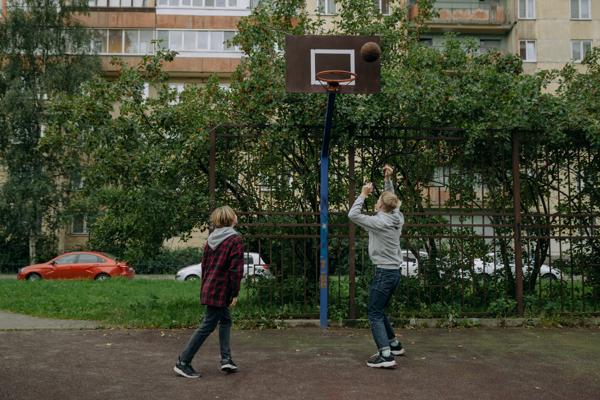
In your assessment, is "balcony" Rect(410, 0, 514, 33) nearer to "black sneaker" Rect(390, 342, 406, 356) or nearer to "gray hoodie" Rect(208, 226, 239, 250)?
"black sneaker" Rect(390, 342, 406, 356)

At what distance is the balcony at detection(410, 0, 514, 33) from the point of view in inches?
1417

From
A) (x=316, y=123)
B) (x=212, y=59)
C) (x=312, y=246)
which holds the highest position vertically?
(x=212, y=59)

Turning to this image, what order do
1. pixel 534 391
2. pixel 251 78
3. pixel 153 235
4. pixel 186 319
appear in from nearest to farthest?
1. pixel 534 391
2. pixel 186 319
3. pixel 251 78
4. pixel 153 235

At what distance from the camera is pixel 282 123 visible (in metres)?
9.38

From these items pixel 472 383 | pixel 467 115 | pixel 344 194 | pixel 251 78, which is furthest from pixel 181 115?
pixel 472 383

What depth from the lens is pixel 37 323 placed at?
9.52 m

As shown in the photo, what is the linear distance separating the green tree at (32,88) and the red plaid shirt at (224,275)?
25.1 metres

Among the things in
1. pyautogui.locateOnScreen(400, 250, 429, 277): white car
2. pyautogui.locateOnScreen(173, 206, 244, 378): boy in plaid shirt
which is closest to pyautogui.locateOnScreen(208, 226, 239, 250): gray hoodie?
pyautogui.locateOnScreen(173, 206, 244, 378): boy in plaid shirt

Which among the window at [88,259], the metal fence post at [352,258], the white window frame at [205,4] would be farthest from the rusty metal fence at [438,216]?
the white window frame at [205,4]

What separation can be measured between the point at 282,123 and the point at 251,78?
101 cm

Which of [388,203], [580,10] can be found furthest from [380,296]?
[580,10]

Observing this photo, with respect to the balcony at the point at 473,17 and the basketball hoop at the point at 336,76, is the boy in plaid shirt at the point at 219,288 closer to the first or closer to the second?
the basketball hoop at the point at 336,76

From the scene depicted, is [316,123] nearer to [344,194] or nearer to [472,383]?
[344,194]

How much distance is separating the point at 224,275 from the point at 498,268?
521 cm
